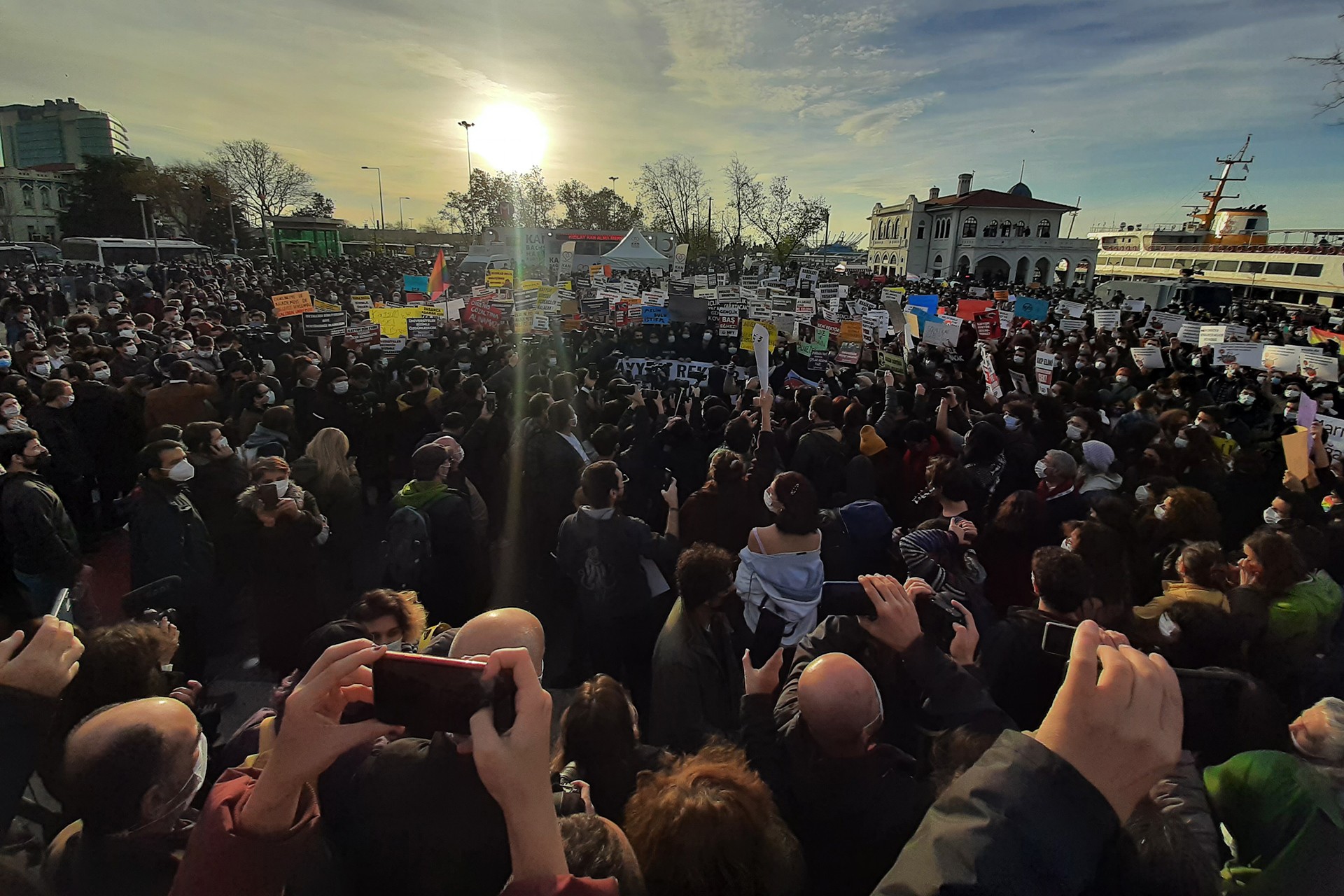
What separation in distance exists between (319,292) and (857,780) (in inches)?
968

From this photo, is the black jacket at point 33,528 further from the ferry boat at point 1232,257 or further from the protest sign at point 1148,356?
the ferry boat at point 1232,257

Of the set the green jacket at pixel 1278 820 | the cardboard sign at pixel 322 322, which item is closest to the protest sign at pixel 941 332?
the green jacket at pixel 1278 820

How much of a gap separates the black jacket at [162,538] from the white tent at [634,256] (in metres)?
29.6

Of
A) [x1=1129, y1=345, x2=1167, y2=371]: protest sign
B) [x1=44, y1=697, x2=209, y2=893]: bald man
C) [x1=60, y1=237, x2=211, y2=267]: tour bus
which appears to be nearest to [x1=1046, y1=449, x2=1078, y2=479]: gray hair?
[x1=44, y1=697, x2=209, y2=893]: bald man

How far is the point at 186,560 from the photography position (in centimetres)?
386

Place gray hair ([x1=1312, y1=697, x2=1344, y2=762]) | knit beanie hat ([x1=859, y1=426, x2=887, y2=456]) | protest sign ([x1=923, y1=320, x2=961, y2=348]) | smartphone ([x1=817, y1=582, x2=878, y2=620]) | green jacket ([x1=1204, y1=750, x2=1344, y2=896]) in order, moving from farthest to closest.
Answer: protest sign ([x1=923, y1=320, x2=961, y2=348])
knit beanie hat ([x1=859, y1=426, x2=887, y2=456])
smartphone ([x1=817, y1=582, x2=878, y2=620])
gray hair ([x1=1312, y1=697, x2=1344, y2=762])
green jacket ([x1=1204, y1=750, x2=1344, y2=896])

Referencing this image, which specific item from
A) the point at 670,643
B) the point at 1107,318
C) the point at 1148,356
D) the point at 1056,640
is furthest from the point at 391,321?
the point at 1107,318

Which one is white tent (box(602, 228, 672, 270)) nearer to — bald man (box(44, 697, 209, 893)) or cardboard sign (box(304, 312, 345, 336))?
cardboard sign (box(304, 312, 345, 336))

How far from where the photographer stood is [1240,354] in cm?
1080

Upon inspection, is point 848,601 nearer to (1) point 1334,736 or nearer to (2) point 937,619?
(2) point 937,619

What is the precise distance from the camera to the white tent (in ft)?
106

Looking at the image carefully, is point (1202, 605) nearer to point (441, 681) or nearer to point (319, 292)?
point (441, 681)

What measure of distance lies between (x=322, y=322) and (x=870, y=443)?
939 cm

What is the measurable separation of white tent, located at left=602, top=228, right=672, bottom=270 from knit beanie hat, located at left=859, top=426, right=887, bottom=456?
92.7ft
